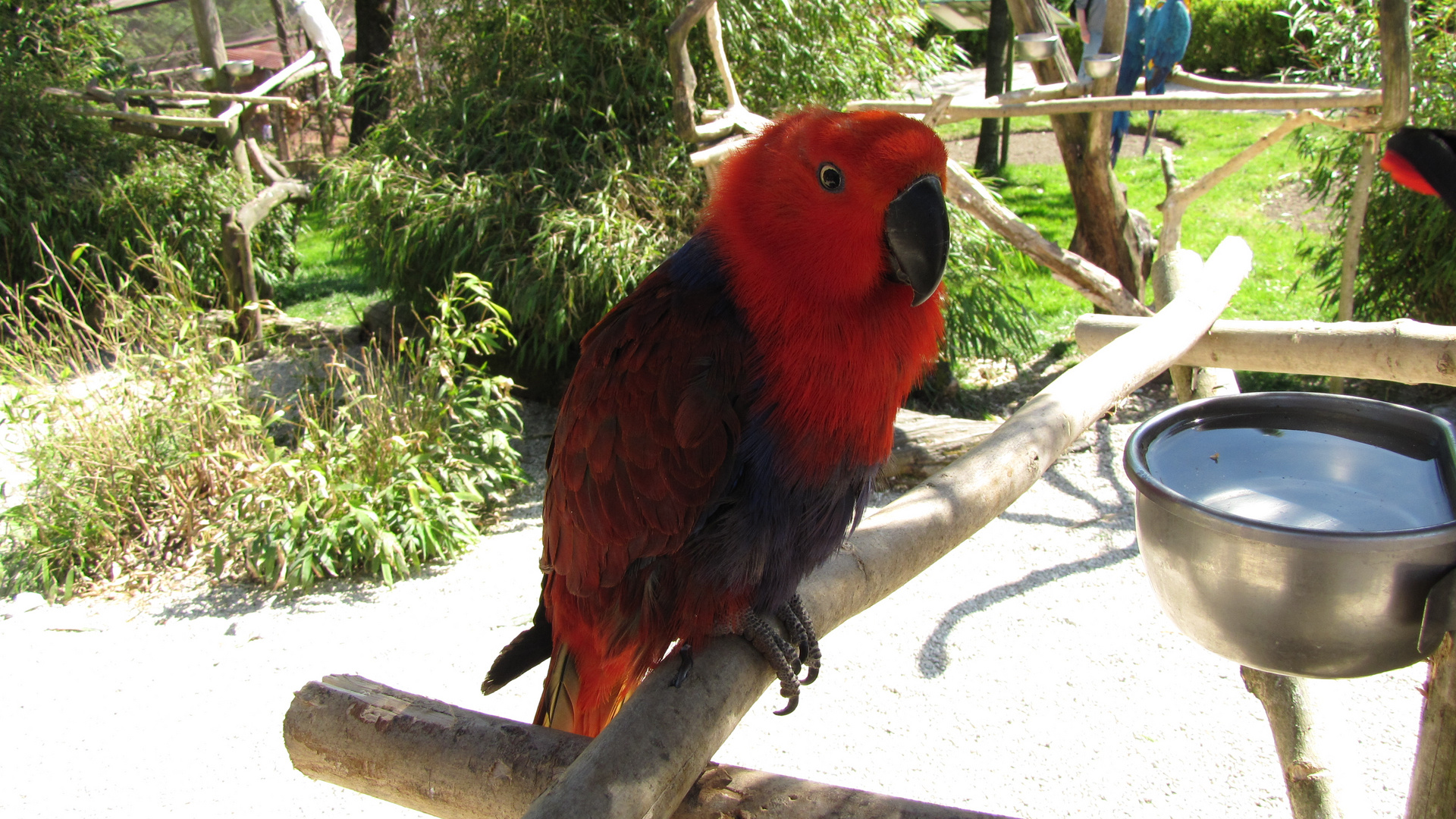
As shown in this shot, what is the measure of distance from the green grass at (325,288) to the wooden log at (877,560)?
529 cm

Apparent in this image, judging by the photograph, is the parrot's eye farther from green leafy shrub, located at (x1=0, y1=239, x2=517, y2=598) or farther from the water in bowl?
green leafy shrub, located at (x1=0, y1=239, x2=517, y2=598)

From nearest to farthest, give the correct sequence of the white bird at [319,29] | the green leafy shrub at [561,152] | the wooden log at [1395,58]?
the wooden log at [1395,58]
the green leafy shrub at [561,152]
the white bird at [319,29]

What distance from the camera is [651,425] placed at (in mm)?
1209

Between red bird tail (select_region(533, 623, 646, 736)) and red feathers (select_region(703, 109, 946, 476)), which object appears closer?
red feathers (select_region(703, 109, 946, 476))

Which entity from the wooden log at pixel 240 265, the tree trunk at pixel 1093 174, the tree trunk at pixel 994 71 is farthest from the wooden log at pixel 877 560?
the tree trunk at pixel 994 71

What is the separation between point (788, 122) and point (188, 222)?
20.7 ft

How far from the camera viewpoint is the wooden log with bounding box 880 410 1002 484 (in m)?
3.77

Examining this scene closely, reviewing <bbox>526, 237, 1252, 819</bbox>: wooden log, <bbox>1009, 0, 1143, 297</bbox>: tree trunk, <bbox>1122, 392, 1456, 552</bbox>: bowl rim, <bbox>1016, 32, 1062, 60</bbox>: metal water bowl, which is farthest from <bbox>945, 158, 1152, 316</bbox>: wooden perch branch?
<bbox>1122, 392, 1456, 552</bbox>: bowl rim

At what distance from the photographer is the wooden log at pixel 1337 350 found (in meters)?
1.66

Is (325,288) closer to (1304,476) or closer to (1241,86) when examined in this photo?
(1241,86)

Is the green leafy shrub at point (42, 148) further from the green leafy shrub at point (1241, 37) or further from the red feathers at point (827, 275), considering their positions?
the green leafy shrub at point (1241, 37)

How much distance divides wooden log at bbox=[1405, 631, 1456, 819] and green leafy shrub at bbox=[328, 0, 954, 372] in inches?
132

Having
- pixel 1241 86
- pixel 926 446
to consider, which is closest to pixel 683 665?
pixel 926 446

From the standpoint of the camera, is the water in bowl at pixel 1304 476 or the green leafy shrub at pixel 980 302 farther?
the green leafy shrub at pixel 980 302
